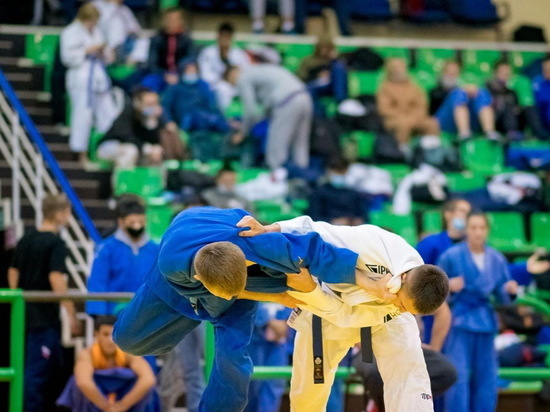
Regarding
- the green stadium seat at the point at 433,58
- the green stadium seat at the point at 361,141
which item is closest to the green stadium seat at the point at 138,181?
the green stadium seat at the point at 361,141

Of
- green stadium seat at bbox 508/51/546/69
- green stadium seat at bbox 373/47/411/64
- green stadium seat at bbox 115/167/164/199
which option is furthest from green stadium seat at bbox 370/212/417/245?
green stadium seat at bbox 508/51/546/69

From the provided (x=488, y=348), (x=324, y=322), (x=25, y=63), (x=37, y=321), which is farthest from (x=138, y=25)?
(x=324, y=322)

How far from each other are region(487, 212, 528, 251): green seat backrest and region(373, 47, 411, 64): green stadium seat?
9.67 ft

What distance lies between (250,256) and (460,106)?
8005 mm

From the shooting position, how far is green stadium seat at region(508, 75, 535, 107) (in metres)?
14.5

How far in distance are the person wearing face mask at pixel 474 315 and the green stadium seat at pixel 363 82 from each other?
5736 millimetres

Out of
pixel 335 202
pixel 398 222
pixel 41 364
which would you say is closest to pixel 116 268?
pixel 41 364

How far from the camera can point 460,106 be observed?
44.7ft

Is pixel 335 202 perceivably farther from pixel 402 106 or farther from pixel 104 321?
pixel 104 321

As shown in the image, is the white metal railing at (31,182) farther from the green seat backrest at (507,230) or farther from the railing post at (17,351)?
the green seat backrest at (507,230)

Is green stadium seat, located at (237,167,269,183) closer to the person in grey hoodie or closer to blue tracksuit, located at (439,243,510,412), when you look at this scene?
the person in grey hoodie

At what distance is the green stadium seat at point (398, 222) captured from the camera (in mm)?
11992

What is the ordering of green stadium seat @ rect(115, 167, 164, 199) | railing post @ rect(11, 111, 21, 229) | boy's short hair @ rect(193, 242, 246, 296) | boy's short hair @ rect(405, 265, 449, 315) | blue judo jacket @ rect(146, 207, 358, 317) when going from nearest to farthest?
1. boy's short hair @ rect(193, 242, 246, 296)
2. boy's short hair @ rect(405, 265, 449, 315)
3. blue judo jacket @ rect(146, 207, 358, 317)
4. railing post @ rect(11, 111, 21, 229)
5. green stadium seat @ rect(115, 167, 164, 199)

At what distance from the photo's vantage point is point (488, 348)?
851 centimetres
